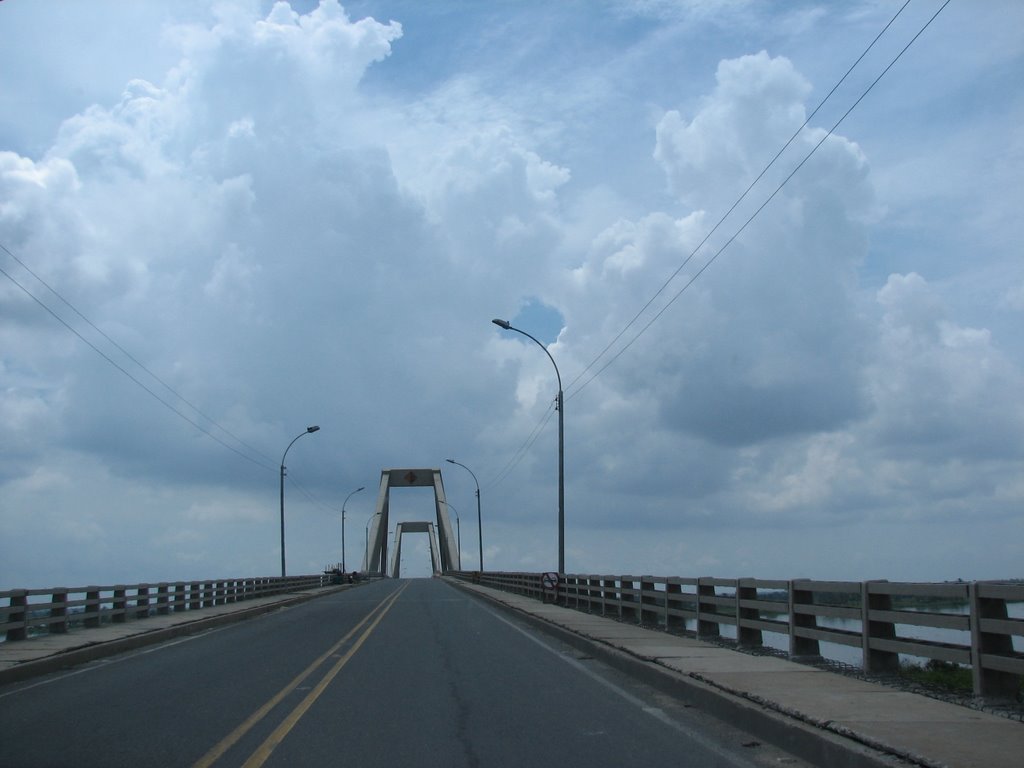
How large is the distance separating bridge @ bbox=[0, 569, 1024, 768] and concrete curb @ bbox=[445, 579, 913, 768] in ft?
0.08

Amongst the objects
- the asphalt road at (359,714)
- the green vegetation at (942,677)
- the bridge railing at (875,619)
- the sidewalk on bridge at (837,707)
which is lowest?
the asphalt road at (359,714)

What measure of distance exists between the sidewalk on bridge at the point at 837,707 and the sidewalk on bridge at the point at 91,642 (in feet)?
27.9

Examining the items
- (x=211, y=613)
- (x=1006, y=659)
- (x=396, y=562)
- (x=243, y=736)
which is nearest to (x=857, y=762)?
(x=1006, y=659)

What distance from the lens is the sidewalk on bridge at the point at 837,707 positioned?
7298 mm

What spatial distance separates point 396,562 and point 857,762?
158 meters

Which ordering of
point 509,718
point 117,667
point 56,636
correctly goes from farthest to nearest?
1. point 56,636
2. point 117,667
3. point 509,718

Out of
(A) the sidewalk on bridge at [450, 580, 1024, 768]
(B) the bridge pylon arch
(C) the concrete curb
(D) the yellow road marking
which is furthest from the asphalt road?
(B) the bridge pylon arch

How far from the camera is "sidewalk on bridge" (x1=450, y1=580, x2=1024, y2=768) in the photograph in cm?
730

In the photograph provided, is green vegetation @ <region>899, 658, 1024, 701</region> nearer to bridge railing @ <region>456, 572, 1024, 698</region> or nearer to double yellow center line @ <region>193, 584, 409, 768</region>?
bridge railing @ <region>456, 572, 1024, 698</region>

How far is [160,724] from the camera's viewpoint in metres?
10.2

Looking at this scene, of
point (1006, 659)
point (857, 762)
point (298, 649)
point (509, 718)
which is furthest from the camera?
point (298, 649)

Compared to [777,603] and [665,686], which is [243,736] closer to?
[665,686]

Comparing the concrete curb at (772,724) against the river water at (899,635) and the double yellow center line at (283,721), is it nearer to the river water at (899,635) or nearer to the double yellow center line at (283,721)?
the river water at (899,635)

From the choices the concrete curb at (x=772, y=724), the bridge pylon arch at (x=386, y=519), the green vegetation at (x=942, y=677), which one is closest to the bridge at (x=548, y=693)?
the concrete curb at (x=772, y=724)
